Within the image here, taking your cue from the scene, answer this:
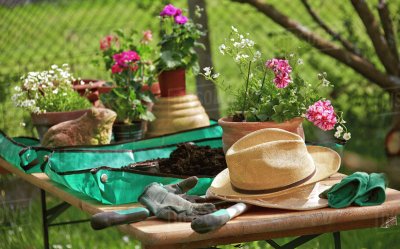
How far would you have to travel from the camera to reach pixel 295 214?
2.81 m

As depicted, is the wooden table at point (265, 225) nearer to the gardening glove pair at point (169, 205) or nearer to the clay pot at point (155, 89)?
the gardening glove pair at point (169, 205)

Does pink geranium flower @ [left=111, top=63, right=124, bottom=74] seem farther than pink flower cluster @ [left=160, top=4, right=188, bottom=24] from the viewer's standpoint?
No

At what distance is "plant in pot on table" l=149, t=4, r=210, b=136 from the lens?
4.40m

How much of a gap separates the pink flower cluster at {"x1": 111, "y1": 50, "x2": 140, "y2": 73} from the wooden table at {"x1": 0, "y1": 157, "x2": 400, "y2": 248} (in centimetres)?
172

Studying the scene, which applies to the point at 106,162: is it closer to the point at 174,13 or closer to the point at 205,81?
the point at 174,13

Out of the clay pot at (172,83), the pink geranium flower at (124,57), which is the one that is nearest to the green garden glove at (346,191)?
the clay pot at (172,83)

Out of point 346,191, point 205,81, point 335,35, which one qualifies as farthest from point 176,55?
point 335,35

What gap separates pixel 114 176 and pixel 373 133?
3790mm

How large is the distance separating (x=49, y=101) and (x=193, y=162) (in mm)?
1224

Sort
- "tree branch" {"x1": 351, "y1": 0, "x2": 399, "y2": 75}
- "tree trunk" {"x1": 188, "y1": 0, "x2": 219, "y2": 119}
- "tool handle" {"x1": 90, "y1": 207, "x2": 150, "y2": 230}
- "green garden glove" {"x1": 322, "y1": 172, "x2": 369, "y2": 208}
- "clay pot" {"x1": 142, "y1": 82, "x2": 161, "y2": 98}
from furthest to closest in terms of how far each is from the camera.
Result: 1. "tree branch" {"x1": 351, "y1": 0, "x2": 399, "y2": 75}
2. "tree trunk" {"x1": 188, "y1": 0, "x2": 219, "y2": 119}
3. "clay pot" {"x1": 142, "y1": 82, "x2": 161, "y2": 98}
4. "green garden glove" {"x1": 322, "y1": 172, "x2": 369, "y2": 208}
5. "tool handle" {"x1": 90, "y1": 207, "x2": 150, "y2": 230}

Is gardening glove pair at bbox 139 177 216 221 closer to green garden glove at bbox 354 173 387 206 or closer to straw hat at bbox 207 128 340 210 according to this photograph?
straw hat at bbox 207 128 340 210

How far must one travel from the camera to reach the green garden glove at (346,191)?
2848 mm

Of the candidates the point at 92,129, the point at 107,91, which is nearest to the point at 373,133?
→ the point at 107,91

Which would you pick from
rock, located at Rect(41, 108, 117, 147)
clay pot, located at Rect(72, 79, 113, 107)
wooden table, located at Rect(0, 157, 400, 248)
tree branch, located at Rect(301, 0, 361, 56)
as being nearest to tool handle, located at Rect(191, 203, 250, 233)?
wooden table, located at Rect(0, 157, 400, 248)
